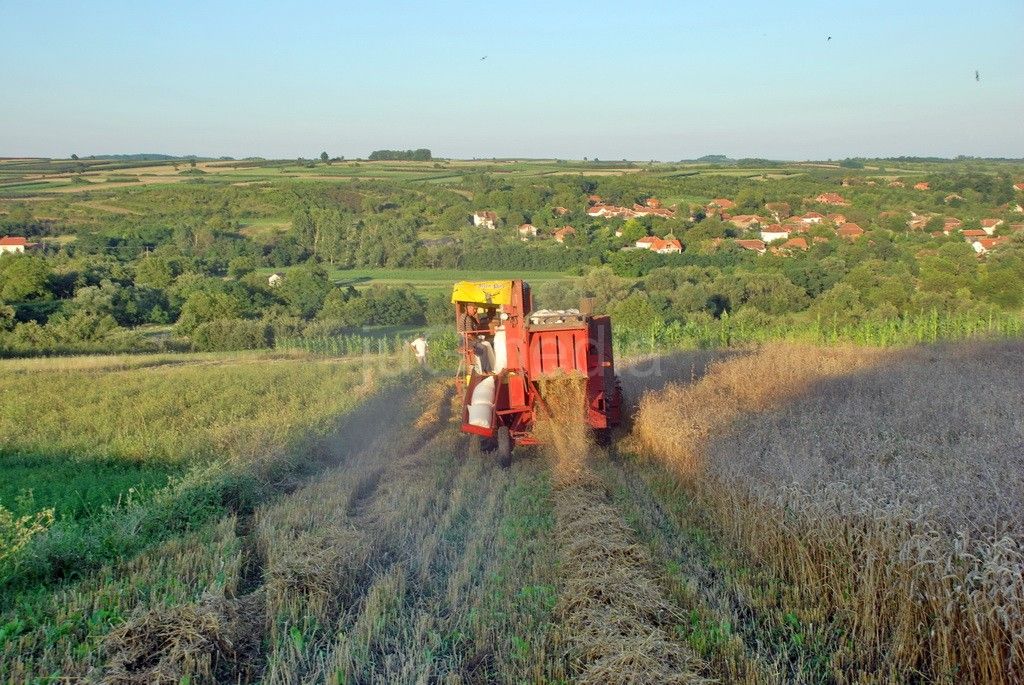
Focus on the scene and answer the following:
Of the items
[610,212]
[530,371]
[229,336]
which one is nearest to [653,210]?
[610,212]

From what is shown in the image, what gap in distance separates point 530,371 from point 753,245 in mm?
34831

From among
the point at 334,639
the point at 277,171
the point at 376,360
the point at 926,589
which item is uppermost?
the point at 277,171

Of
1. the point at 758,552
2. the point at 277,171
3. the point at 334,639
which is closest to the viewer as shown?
the point at 334,639

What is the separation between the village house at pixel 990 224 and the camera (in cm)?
3988

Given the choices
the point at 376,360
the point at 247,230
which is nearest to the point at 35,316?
the point at 376,360

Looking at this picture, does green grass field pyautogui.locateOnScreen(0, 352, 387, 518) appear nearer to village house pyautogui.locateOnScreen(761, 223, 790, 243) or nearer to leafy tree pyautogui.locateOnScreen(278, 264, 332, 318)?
leafy tree pyautogui.locateOnScreen(278, 264, 332, 318)

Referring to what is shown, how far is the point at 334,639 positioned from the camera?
16.3 feet

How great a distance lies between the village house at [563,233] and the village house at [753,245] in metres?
8.48

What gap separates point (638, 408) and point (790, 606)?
5.82 m

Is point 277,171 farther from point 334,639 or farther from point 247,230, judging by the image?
point 334,639

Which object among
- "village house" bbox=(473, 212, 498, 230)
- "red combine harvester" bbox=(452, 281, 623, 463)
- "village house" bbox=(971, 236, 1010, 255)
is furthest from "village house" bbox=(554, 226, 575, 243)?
"red combine harvester" bbox=(452, 281, 623, 463)

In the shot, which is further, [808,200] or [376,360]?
[808,200]

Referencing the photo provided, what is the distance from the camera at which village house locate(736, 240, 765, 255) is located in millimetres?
41141

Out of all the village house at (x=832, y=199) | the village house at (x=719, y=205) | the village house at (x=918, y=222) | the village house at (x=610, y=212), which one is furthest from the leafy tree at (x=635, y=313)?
the village house at (x=832, y=199)
